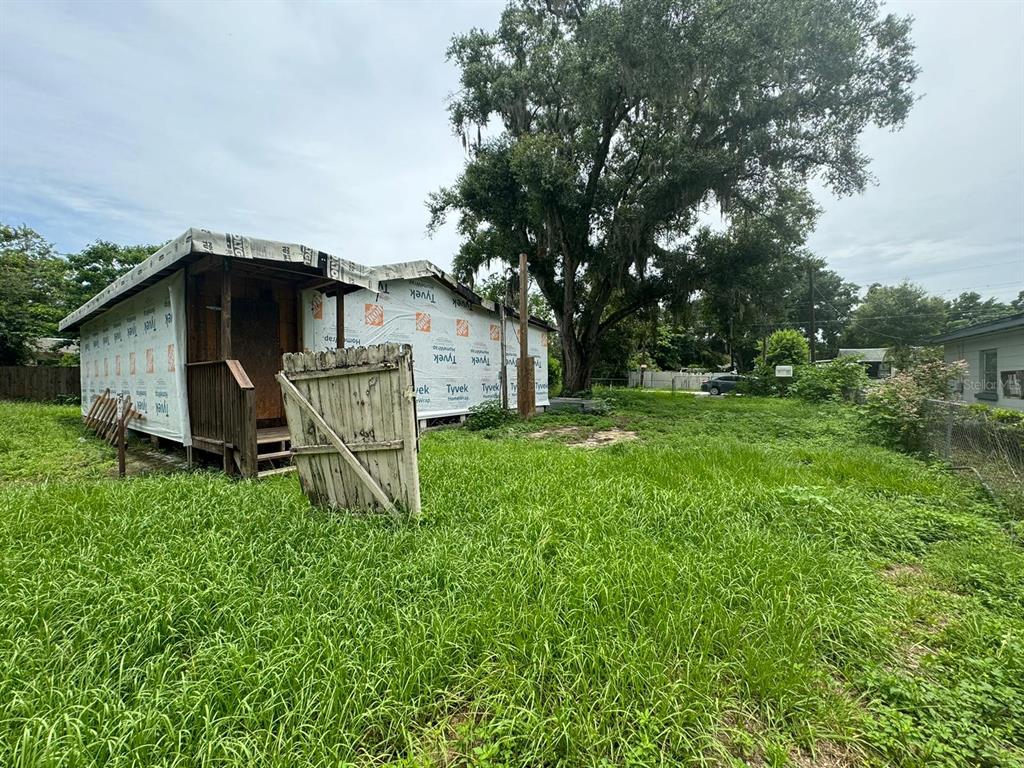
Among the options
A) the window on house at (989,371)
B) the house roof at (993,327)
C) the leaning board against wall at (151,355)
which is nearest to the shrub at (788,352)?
the house roof at (993,327)

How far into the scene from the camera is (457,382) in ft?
33.1

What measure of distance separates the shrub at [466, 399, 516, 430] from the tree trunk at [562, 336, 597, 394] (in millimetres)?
6947

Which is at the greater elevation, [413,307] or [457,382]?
[413,307]

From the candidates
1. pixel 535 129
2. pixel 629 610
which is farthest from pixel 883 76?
pixel 629 610

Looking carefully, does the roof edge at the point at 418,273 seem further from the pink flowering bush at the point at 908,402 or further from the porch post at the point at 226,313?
the pink flowering bush at the point at 908,402

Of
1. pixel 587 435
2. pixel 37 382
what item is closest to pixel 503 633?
pixel 587 435

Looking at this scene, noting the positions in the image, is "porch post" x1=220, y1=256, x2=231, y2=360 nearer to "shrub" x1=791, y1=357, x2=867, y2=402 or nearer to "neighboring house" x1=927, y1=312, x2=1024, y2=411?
"neighboring house" x1=927, y1=312, x2=1024, y2=411

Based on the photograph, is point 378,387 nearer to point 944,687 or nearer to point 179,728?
point 179,728

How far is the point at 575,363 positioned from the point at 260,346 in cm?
1228

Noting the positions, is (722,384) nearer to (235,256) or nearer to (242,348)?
(242,348)

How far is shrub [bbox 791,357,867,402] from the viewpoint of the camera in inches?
613

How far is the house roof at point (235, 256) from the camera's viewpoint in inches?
173

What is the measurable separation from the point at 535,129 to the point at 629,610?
15.5 metres

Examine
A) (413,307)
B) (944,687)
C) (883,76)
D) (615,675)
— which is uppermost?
(883,76)
